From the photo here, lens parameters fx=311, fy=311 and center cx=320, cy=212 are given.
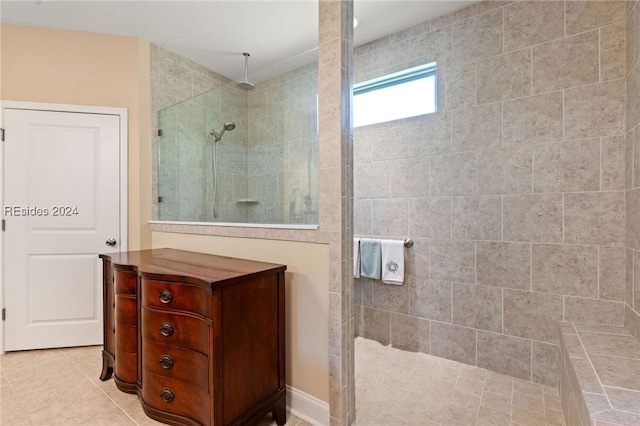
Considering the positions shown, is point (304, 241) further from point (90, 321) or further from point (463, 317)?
point (90, 321)

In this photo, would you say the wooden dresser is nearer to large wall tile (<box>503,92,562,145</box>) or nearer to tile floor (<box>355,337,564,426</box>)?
tile floor (<box>355,337,564,426</box>)

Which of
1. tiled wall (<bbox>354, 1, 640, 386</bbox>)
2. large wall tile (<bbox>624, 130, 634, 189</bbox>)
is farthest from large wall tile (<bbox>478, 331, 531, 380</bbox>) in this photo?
large wall tile (<bbox>624, 130, 634, 189</bbox>)

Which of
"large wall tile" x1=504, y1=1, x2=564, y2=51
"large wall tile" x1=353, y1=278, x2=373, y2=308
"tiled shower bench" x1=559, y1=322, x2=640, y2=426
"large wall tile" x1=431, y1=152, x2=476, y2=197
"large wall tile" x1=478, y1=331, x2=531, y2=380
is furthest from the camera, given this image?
"large wall tile" x1=353, y1=278, x2=373, y2=308

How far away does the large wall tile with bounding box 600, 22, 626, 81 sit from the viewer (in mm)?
1739

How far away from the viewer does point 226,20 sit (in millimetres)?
2412

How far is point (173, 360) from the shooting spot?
4.93 ft

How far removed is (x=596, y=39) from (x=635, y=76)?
390 mm

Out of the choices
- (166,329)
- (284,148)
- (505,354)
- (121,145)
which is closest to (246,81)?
(284,148)

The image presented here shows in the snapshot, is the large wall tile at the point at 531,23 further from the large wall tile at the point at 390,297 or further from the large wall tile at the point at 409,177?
the large wall tile at the point at 390,297

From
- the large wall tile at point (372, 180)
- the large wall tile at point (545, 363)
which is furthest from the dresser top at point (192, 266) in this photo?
the large wall tile at point (545, 363)

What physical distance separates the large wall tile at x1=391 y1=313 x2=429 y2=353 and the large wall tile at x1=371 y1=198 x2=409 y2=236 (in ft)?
A: 2.27

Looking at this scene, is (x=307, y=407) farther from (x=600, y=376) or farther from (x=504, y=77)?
(x=504, y=77)

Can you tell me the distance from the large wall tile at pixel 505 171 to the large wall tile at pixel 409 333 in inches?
43.9

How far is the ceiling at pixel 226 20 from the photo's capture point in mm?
2211
